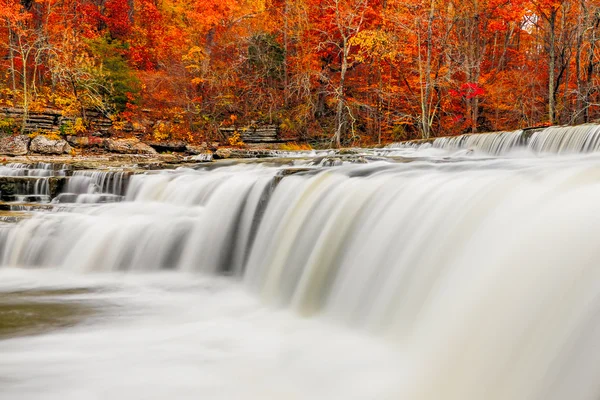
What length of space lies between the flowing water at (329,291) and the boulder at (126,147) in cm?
1211

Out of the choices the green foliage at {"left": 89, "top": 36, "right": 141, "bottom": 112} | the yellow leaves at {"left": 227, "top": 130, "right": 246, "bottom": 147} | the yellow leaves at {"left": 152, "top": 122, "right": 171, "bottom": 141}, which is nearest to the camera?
the yellow leaves at {"left": 152, "top": 122, "right": 171, "bottom": 141}

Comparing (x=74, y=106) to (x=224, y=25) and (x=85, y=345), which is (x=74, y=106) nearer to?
(x=224, y=25)

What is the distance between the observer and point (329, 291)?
4.11 m

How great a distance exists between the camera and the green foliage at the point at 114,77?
67.5 feet

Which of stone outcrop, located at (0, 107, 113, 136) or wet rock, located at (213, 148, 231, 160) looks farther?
stone outcrop, located at (0, 107, 113, 136)

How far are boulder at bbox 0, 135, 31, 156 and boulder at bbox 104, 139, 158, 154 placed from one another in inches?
107

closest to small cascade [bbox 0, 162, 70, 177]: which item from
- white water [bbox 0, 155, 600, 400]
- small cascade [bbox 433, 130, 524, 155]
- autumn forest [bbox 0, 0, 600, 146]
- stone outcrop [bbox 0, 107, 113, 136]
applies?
white water [bbox 0, 155, 600, 400]

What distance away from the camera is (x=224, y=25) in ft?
74.0

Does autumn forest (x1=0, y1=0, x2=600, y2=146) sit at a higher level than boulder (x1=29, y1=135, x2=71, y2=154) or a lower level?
higher

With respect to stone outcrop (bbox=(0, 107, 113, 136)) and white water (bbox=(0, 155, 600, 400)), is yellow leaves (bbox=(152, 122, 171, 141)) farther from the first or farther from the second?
white water (bbox=(0, 155, 600, 400))

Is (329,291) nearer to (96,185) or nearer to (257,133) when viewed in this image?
(96,185)

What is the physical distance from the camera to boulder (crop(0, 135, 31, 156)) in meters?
16.5

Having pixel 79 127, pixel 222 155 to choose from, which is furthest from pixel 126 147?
pixel 222 155

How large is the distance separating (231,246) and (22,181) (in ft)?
18.3
